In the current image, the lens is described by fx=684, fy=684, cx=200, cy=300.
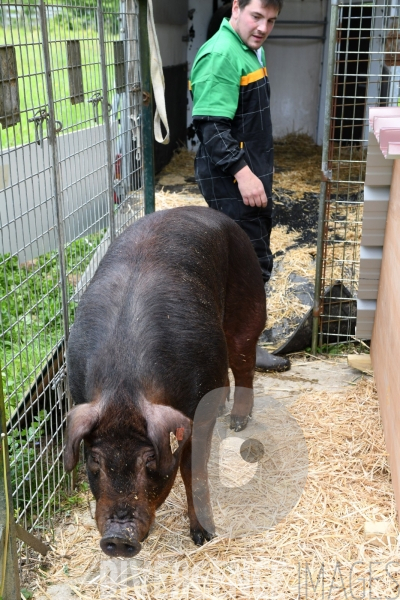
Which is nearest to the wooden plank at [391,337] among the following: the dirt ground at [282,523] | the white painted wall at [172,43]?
the dirt ground at [282,523]

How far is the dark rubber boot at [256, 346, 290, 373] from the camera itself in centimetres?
Answer: 475

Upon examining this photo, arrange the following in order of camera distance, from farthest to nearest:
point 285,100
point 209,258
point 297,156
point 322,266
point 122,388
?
point 285,100
point 297,156
point 322,266
point 209,258
point 122,388

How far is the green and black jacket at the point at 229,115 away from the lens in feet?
12.9

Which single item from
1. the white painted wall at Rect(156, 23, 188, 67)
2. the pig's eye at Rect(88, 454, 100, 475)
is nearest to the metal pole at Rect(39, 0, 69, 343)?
the pig's eye at Rect(88, 454, 100, 475)

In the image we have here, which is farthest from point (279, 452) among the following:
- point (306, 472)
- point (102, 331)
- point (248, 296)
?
point (102, 331)

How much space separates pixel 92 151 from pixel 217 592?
244 cm

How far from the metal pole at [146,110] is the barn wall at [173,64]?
14.0 feet

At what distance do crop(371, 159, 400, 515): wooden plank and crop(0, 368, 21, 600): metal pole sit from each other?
180 centimetres

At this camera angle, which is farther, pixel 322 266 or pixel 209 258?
pixel 322 266

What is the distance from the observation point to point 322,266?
196 inches

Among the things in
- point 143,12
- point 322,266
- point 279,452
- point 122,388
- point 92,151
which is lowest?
point 279,452

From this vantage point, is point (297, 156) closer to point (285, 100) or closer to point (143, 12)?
point (285, 100)

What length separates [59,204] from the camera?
3252 millimetres

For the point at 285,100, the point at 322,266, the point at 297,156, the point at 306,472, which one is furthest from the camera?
the point at 285,100
